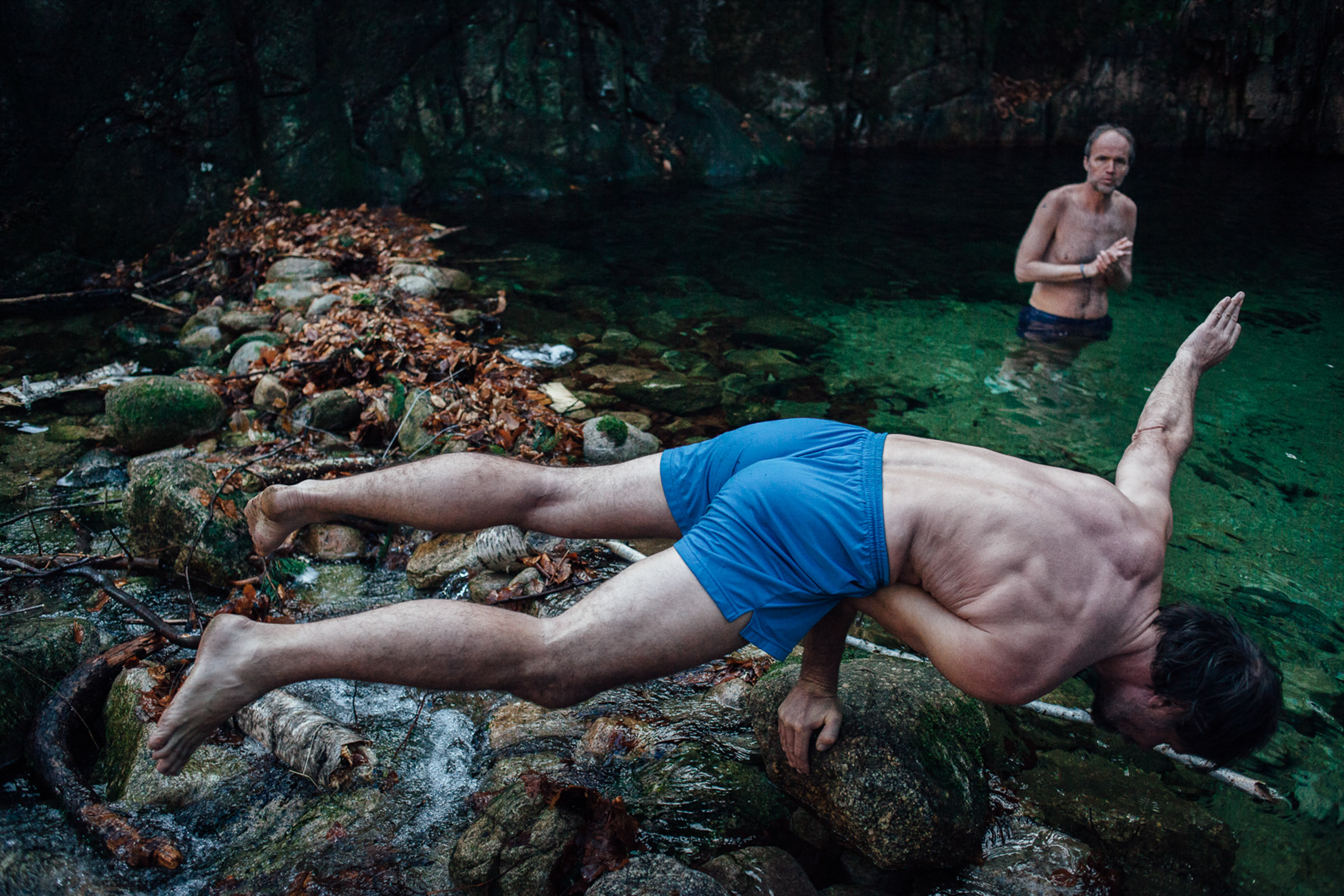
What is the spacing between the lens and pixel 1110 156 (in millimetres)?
5922

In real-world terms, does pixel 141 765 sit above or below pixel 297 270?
below

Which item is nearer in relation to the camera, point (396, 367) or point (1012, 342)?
point (396, 367)

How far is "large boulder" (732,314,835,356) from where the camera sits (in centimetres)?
738

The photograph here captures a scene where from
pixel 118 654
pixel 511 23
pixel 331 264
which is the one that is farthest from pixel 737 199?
pixel 118 654

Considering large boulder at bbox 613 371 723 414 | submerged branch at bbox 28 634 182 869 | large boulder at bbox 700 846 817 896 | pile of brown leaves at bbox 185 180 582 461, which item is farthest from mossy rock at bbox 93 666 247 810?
large boulder at bbox 613 371 723 414

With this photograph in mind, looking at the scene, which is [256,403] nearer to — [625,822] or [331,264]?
[331,264]

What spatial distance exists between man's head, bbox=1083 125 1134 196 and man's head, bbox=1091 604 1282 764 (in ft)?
14.4

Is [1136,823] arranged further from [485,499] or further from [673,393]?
[673,393]

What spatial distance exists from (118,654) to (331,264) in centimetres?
596

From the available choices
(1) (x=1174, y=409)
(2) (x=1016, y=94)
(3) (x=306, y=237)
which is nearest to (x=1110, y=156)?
(1) (x=1174, y=409)

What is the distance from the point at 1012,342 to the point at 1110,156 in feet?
5.84

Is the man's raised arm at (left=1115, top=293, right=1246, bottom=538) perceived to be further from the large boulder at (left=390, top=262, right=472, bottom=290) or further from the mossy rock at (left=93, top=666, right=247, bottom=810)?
the large boulder at (left=390, top=262, right=472, bottom=290)

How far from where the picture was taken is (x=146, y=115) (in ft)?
29.6

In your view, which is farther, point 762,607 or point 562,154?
point 562,154
